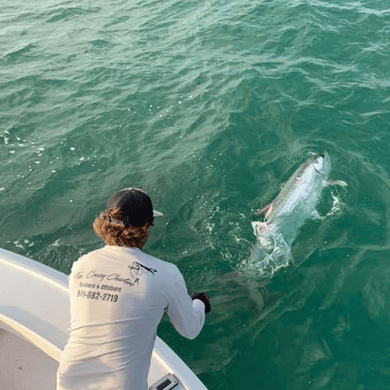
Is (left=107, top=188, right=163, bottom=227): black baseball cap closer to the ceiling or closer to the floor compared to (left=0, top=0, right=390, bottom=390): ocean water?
closer to the ceiling

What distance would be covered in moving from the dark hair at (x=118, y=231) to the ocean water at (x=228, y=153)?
303 centimetres

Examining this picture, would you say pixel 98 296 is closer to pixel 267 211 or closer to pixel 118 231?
pixel 118 231

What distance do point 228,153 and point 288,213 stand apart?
237 centimetres

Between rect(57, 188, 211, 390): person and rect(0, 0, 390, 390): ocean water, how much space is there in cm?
268

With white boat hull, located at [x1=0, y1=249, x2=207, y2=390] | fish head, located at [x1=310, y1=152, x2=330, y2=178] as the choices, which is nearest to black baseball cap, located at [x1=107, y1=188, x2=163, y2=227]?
white boat hull, located at [x1=0, y1=249, x2=207, y2=390]

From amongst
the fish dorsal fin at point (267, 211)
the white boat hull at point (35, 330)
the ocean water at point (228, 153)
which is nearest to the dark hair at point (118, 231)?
the white boat hull at point (35, 330)

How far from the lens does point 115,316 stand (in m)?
2.90

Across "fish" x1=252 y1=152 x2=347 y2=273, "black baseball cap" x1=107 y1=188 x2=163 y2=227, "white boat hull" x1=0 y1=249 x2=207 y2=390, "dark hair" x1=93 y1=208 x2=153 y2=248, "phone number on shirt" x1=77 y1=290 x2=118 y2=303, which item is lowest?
"fish" x1=252 y1=152 x2=347 y2=273

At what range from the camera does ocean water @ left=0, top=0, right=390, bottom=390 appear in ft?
18.7

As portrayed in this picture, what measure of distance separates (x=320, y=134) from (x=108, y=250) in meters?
7.62

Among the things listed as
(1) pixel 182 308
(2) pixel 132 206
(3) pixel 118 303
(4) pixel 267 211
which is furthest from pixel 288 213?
(3) pixel 118 303

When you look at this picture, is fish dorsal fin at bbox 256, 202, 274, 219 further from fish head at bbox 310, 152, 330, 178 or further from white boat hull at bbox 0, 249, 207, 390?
white boat hull at bbox 0, 249, 207, 390

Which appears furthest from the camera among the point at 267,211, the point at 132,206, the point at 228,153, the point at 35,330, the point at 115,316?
the point at 228,153

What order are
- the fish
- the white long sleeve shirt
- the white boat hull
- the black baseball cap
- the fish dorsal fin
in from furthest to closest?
1. the fish dorsal fin
2. the fish
3. the white boat hull
4. the black baseball cap
5. the white long sleeve shirt
